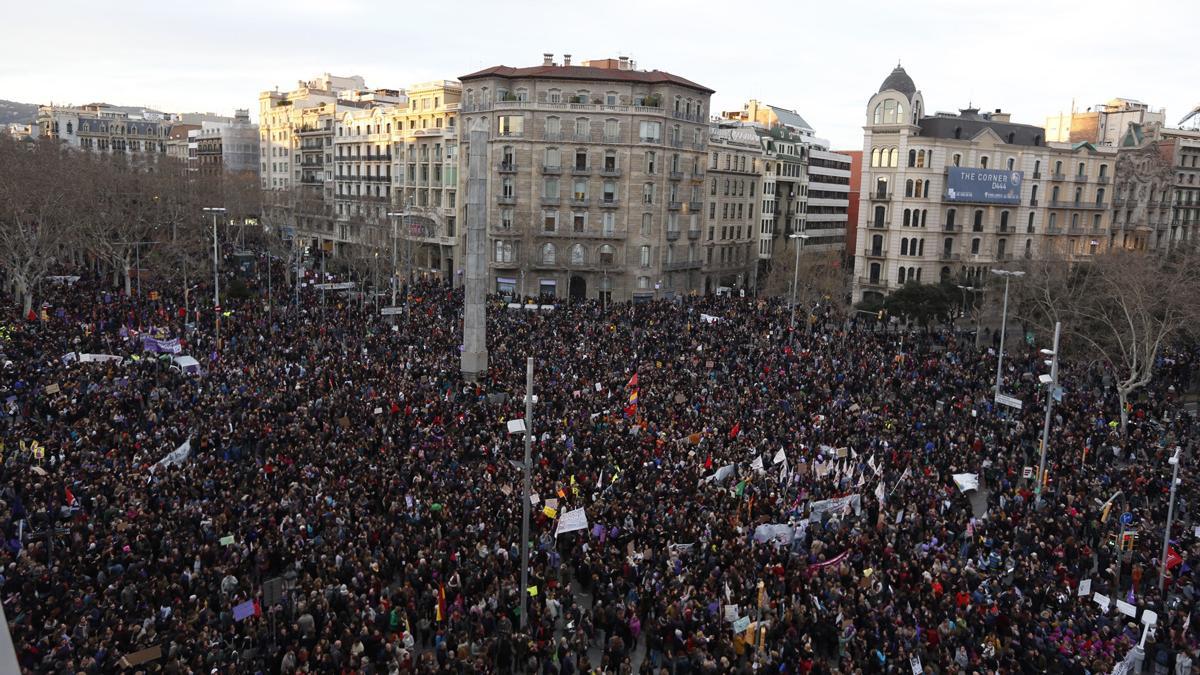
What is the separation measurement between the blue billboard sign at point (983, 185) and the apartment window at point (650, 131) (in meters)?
21.6

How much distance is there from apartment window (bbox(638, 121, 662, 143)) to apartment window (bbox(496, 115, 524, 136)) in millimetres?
8901

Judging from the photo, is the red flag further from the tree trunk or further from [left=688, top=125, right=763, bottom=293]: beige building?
[left=688, top=125, right=763, bottom=293]: beige building

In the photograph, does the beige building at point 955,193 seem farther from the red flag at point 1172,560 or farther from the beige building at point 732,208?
the red flag at point 1172,560

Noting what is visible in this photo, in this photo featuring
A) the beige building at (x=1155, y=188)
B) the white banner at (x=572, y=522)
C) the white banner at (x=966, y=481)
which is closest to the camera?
the white banner at (x=572, y=522)

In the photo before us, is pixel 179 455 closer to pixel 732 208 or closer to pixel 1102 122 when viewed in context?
pixel 732 208

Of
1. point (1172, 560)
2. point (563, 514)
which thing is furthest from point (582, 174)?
point (1172, 560)

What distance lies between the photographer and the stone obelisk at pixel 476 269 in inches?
1503

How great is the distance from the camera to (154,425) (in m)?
26.8

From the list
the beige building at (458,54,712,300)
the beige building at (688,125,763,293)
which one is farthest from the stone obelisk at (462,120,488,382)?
the beige building at (688,125,763,293)

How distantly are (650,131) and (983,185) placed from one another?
25.3 m

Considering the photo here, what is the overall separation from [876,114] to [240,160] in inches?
3789

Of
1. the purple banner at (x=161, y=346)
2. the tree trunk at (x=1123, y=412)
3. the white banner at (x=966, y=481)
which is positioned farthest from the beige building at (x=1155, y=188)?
the purple banner at (x=161, y=346)

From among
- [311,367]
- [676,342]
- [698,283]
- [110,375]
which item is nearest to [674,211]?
[698,283]

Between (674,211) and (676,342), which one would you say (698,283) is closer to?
(674,211)
